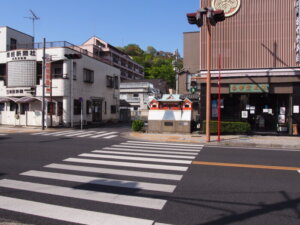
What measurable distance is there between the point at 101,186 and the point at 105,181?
41cm

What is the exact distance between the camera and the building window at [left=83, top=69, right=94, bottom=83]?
2807 cm

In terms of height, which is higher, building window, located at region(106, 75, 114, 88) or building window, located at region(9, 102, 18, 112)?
building window, located at region(106, 75, 114, 88)

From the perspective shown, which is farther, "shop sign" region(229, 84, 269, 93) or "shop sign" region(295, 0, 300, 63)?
"shop sign" region(229, 84, 269, 93)

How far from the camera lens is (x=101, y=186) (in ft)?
19.6

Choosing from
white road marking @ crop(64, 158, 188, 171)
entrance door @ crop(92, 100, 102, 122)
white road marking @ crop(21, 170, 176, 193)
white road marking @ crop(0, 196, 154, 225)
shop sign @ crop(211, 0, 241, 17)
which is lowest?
white road marking @ crop(0, 196, 154, 225)

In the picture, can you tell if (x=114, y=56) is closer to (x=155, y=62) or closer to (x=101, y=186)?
(x=155, y=62)

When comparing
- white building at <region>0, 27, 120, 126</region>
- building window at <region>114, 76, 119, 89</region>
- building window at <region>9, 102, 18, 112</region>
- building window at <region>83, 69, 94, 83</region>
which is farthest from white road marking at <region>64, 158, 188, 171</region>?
building window at <region>114, 76, 119, 89</region>

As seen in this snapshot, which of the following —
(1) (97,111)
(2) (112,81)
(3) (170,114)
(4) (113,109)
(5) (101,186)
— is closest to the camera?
(5) (101,186)

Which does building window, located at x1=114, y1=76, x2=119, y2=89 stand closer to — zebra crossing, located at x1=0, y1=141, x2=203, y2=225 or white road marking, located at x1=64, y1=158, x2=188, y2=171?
zebra crossing, located at x1=0, y1=141, x2=203, y2=225

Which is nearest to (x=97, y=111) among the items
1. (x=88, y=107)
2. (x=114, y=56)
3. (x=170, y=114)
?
(x=88, y=107)

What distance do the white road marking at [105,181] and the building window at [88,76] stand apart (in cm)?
2170

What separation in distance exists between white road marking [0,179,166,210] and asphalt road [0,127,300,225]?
0.06 feet

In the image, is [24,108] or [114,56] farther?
[114,56]

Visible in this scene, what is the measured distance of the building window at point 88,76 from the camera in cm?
2807
